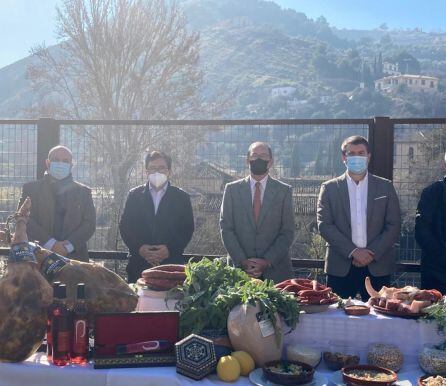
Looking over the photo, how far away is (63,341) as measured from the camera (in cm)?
347

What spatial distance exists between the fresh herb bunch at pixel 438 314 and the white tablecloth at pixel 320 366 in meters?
0.06

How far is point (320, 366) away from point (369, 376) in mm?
426

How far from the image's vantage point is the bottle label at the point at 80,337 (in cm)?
349

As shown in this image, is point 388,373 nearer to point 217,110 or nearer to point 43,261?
point 43,261

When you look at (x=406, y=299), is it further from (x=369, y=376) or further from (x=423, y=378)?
(x=369, y=376)

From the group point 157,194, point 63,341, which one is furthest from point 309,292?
point 157,194

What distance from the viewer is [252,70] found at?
136000 millimetres

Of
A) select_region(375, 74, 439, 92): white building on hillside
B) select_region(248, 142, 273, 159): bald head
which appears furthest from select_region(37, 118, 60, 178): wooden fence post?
select_region(375, 74, 439, 92): white building on hillside

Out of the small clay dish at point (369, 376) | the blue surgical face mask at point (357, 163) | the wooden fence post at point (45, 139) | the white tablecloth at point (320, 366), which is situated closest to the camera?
the small clay dish at point (369, 376)

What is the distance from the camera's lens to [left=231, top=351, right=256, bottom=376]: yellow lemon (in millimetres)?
3416

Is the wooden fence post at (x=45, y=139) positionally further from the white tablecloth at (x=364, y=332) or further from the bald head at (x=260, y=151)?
the white tablecloth at (x=364, y=332)

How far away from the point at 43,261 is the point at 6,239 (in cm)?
34

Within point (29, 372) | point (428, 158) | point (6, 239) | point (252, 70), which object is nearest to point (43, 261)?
point (6, 239)

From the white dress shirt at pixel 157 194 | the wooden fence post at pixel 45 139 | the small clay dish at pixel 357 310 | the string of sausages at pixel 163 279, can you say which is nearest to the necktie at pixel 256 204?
the white dress shirt at pixel 157 194
